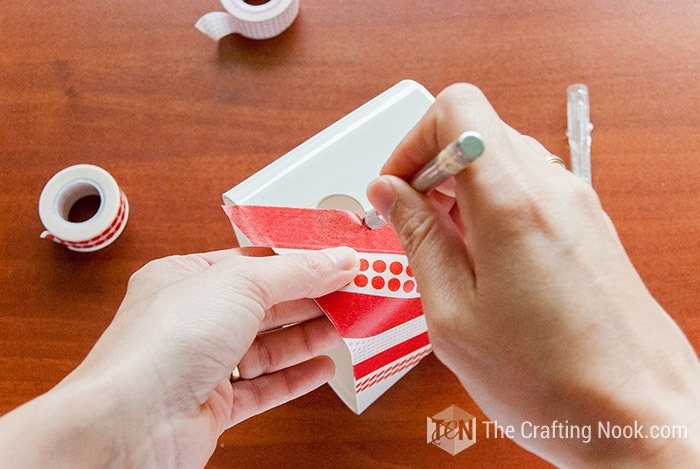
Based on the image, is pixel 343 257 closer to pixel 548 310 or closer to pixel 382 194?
pixel 382 194

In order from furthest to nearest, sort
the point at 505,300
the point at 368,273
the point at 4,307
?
1. the point at 4,307
2. the point at 368,273
3. the point at 505,300

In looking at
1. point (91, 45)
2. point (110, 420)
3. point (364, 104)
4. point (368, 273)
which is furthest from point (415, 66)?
point (110, 420)

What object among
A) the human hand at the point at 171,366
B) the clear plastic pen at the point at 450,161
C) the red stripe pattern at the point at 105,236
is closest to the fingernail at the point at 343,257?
the human hand at the point at 171,366

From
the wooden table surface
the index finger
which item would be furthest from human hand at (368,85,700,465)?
the wooden table surface

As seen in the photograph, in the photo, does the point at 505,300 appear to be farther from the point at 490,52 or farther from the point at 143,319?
the point at 490,52

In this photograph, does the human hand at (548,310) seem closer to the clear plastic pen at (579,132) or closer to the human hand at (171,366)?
the human hand at (171,366)

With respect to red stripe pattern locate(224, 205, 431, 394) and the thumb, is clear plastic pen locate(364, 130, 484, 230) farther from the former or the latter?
red stripe pattern locate(224, 205, 431, 394)

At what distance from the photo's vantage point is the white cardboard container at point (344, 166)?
71 cm

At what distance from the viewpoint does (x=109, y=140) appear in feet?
2.68

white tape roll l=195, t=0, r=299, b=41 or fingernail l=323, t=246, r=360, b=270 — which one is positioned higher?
white tape roll l=195, t=0, r=299, b=41

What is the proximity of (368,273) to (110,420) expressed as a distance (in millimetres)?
281

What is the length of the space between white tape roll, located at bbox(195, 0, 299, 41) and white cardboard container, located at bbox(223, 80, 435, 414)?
0.18 meters

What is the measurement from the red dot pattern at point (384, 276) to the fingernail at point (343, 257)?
0.02 m

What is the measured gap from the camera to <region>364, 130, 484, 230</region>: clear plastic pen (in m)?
0.44
